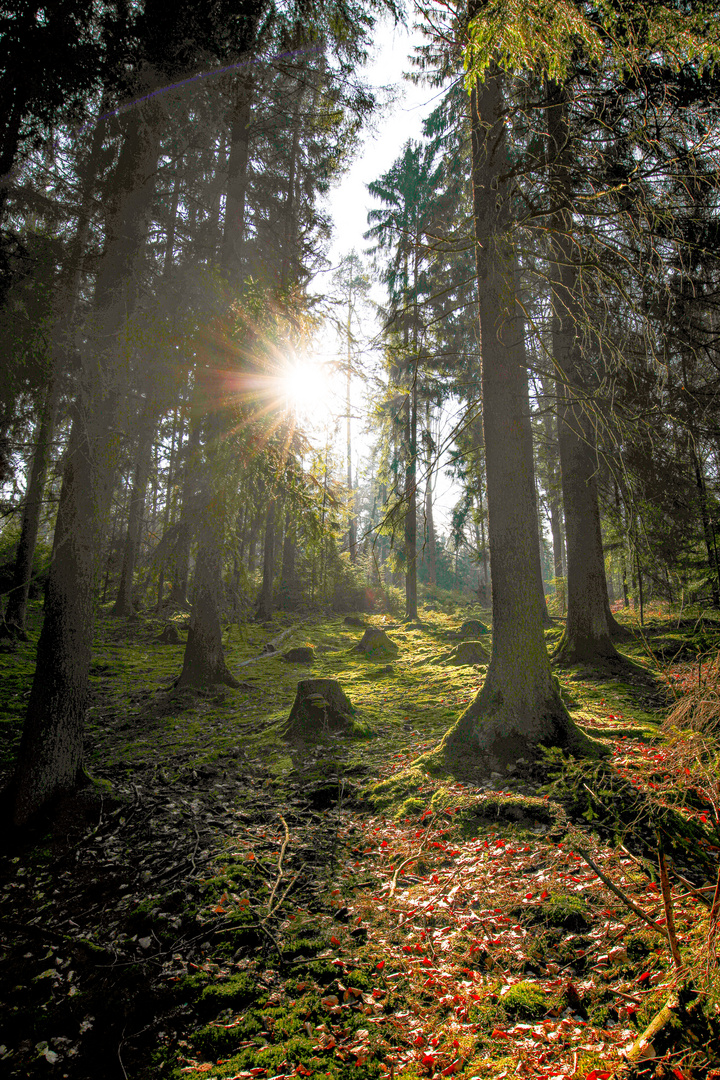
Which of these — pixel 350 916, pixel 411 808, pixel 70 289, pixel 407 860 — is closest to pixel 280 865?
pixel 350 916

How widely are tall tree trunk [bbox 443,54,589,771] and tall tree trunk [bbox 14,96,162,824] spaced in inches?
147

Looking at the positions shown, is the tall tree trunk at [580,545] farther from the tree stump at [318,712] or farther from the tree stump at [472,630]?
the tree stump at [472,630]

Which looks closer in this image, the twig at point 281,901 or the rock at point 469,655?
the twig at point 281,901

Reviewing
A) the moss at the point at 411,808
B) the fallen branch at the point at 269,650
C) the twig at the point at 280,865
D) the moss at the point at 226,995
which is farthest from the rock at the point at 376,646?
the moss at the point at 226,995

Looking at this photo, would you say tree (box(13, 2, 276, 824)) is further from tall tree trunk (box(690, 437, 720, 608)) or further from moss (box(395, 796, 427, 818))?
tall tree trunk (box(690, 437, 720, 608))

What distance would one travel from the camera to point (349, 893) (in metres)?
3.42

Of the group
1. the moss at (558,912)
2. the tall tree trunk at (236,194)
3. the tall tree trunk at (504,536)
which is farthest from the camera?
the tall tree trunk at (236,194)

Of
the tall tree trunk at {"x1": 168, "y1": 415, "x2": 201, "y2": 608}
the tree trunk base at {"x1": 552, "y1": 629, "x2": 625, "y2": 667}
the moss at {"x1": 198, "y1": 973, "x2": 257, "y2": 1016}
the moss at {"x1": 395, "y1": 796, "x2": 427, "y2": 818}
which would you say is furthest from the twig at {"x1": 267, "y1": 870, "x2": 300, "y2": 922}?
the tree trunk base at {"x1": 552, "y1": 629, "x2": 625, "y2": 667}

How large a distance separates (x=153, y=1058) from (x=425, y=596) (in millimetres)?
24233

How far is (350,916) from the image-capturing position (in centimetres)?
318

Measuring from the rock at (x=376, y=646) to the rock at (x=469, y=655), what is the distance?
6.39ft

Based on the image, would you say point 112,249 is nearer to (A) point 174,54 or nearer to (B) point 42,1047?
(A) point 174,54

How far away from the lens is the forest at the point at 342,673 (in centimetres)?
244

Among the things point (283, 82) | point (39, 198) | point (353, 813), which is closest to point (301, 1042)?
point (353, 813)
